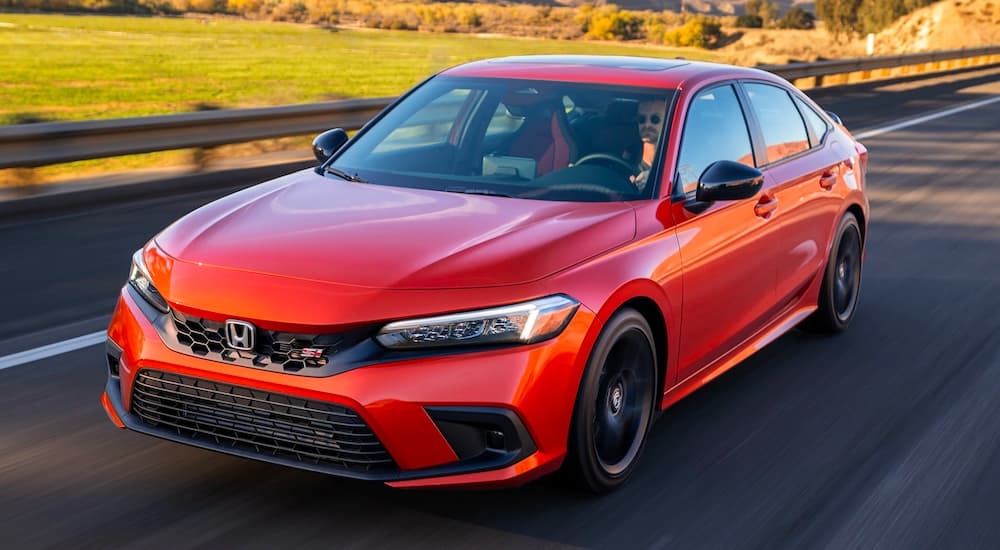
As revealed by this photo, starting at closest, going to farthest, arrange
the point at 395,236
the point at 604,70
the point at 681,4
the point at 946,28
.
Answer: the point at 395,236
the point at 604,70
the point at 946,28
the point at 681,4

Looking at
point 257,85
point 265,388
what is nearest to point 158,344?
point 265,388

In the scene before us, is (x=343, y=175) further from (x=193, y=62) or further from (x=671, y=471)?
(x=193, y=62)

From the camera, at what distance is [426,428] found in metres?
4.11

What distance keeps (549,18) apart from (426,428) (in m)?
65.2

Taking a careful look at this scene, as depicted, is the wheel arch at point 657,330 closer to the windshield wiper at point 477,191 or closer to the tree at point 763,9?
the windshield wiper at point 477,191

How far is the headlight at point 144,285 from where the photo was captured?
4.46 metres

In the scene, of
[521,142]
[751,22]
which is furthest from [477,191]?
[751,22]

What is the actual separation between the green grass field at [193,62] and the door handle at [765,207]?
25.2ft

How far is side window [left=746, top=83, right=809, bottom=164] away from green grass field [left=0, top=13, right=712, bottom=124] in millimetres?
7323

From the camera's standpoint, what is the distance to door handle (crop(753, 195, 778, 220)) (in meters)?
5.84

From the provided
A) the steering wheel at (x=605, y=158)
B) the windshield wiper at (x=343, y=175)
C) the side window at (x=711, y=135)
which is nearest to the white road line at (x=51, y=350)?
the windshield wiper at (x=343, y=175)

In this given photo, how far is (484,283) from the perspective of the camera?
427 cm

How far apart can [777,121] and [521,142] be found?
159 cm

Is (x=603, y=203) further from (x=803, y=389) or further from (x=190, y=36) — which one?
(x=190, y=36)
